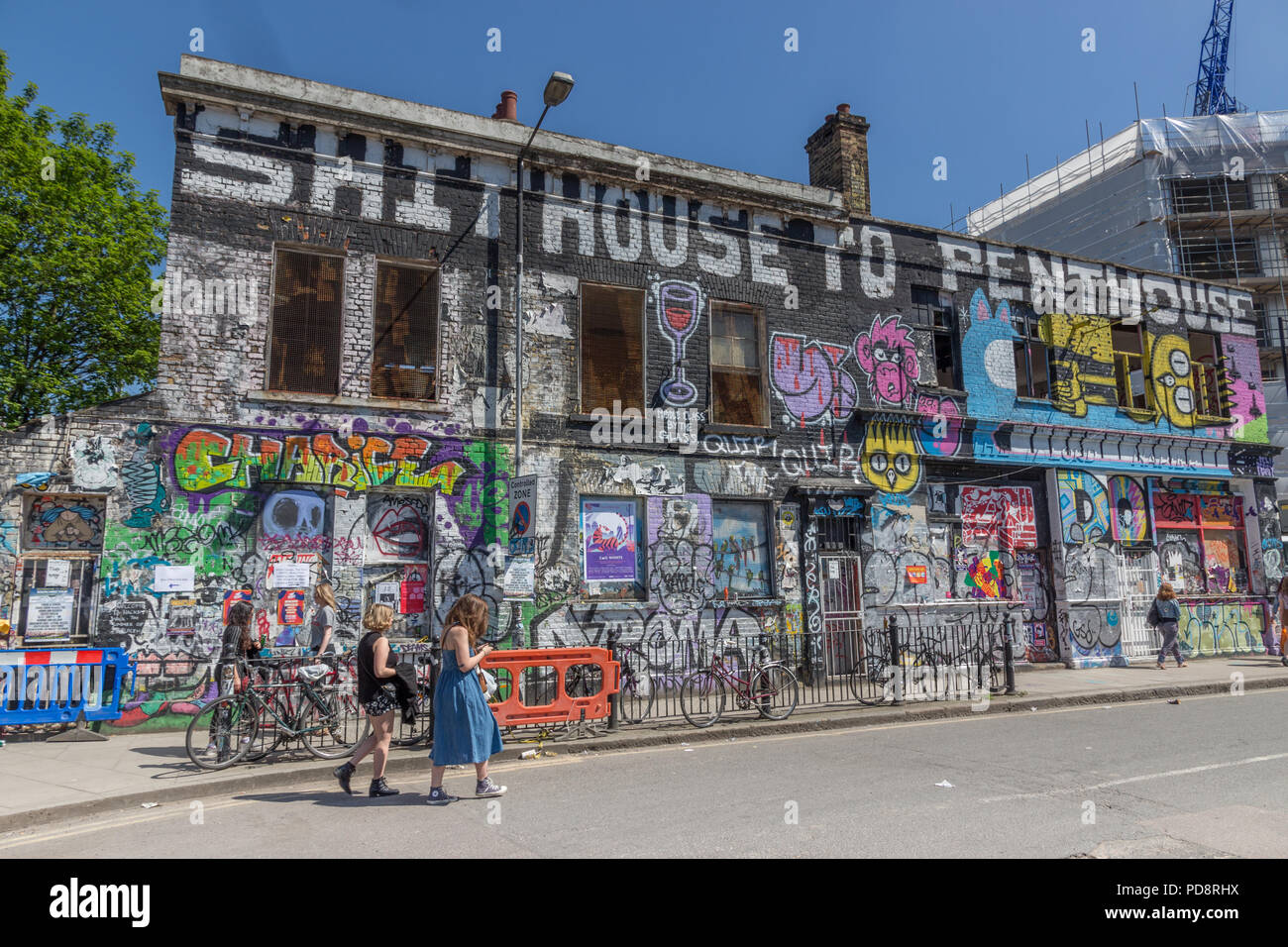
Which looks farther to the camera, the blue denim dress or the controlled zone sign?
the controlled zone sign

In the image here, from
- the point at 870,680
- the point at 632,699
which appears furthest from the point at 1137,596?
the point at 632,699

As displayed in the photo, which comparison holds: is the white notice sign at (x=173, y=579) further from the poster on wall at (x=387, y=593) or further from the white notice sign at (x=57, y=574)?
the poster on wall at (x=387, y=593)

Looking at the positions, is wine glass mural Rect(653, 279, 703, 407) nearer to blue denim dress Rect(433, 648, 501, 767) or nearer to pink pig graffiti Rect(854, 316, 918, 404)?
pink pig graffiti Rect(854, 316, 918, 404)

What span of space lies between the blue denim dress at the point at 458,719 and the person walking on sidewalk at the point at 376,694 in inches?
23.6

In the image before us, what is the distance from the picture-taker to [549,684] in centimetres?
973

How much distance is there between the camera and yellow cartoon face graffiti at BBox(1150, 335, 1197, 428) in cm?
1938

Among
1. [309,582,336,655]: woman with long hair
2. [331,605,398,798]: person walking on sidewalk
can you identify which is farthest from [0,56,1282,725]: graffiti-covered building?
[331,605,398,798]: person walking on sidewalk

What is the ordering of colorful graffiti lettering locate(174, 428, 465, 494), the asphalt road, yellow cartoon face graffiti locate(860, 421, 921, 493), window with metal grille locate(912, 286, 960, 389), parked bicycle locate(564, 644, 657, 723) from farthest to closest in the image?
window with metal grille locate(912, 286, 960, 389) → yellow cartoon face graffiti locate(860, 421, 921, 493) → colorful graffiti lettering locate(174, 428, 465, 494) → parked bicycle locate(564, 644, 657, 723) → the asphalt road

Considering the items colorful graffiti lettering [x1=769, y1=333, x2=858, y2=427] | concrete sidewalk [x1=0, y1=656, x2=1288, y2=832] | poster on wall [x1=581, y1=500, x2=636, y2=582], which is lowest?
concrete sidewalk [x1=0, y1=656, x2=1288, y2=832]

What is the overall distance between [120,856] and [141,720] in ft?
19.2

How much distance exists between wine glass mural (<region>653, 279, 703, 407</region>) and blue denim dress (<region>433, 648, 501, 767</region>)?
828 centimetres

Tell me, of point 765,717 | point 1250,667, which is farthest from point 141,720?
point 1250,667

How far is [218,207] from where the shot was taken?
11.9m
